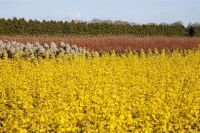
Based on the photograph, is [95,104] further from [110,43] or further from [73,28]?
[73,28]

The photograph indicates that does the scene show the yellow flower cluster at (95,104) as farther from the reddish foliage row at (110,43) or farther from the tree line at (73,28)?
the tree line at (73,28)

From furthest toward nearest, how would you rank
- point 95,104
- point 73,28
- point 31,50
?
point 73,28 < point 31,50 < point 95,104

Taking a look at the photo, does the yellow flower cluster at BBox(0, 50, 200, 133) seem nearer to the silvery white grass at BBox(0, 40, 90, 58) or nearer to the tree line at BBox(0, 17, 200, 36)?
the silvery white grass at BBox(0, 40, 90, 58)

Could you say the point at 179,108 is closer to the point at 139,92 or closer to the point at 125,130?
the point at 139,92

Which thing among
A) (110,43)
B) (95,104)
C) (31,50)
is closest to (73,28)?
(110,43)

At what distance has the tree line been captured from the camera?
29797 mm

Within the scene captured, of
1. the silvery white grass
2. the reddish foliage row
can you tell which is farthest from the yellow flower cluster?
the reddish foliage row

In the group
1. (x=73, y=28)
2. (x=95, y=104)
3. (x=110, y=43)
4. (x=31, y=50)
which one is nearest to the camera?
(x=95, y=104)

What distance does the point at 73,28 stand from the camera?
1265 inches

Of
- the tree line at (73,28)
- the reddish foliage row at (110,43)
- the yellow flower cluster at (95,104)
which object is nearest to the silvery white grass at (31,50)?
the reddish foliage row at (110,43)

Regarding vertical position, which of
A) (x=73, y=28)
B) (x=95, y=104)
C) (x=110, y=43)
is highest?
(x=73, y=28)

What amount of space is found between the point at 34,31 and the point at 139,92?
23.1 metres

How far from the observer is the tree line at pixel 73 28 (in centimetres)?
2980

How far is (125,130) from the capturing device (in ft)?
18.5
